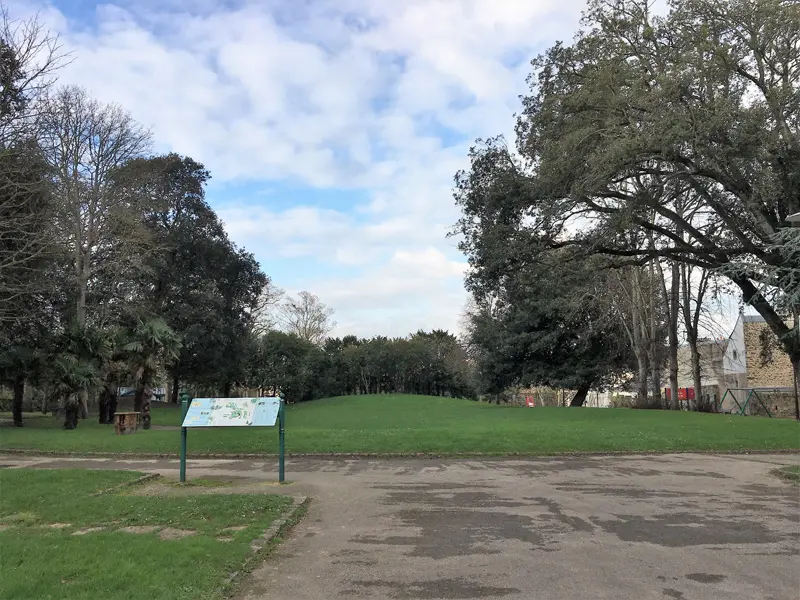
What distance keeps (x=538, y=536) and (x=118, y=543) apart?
16.1 ft

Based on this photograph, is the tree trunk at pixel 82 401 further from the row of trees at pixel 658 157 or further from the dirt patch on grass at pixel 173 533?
the dirt patch on grass at pixel 173 533

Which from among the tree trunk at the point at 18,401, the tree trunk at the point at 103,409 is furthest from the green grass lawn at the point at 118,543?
the tree trunk at the point at 18,401

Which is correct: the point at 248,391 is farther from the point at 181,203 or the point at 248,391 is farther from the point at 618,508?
the point at 618,508

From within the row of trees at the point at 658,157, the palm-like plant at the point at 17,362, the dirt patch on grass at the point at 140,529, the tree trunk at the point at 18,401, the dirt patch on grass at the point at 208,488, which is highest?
the row of trees at the point at 658,157

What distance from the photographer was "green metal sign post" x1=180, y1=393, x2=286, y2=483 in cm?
1162

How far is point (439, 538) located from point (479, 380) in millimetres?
38713

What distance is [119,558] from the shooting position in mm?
5926

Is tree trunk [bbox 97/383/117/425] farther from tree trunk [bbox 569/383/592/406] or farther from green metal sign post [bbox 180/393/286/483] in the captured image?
tree trunk [bbox 569/383/592/406]

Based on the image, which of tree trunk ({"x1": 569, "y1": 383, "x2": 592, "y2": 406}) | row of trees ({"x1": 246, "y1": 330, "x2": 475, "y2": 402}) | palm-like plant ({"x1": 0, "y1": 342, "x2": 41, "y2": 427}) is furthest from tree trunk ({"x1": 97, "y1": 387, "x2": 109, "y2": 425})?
tree trunk ({"x1": 569, "y1": 383, "x2": 592, "y2": 406})

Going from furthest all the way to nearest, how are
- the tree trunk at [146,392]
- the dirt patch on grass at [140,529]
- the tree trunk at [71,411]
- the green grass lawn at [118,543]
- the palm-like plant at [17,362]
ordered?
the palm-like plant at [17,362] < the tree trunk at [146,392] < the tree trunk at [71,411] < the dirt patch on grass at [140,529] < the green grass lawn at [118,543]

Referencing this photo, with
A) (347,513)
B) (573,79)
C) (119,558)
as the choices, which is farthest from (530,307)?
(119,558)

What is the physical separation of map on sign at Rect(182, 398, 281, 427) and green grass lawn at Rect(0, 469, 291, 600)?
186cm

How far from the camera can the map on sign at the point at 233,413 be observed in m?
11.6

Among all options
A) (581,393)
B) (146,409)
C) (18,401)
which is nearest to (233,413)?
(146,409)
